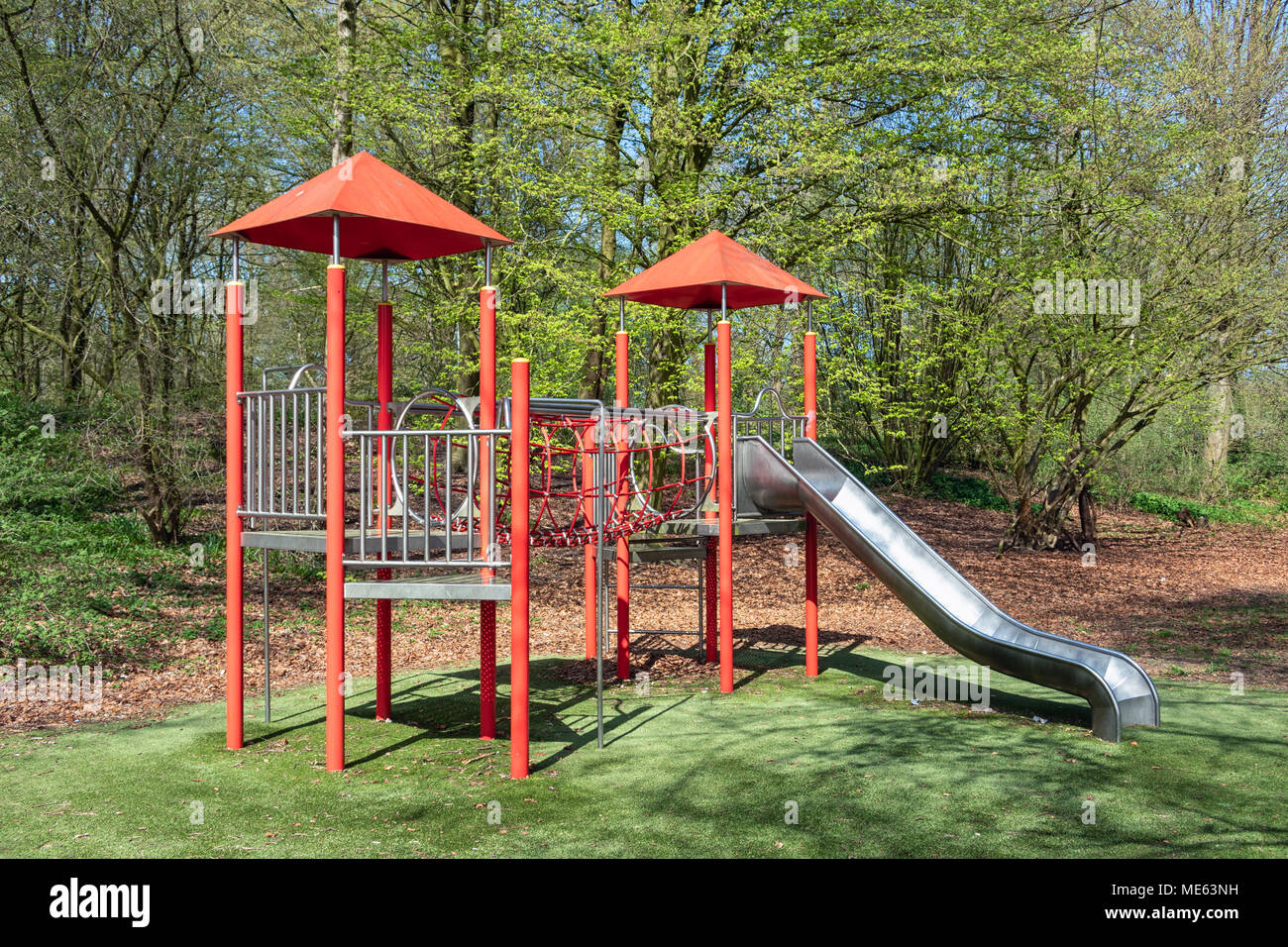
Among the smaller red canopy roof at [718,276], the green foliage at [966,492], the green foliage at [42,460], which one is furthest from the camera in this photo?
the green foliage at [966,492]

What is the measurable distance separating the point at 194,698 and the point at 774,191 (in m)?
10.2

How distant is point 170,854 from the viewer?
418 centimetres

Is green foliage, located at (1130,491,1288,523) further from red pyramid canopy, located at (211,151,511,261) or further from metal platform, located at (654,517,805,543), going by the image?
red pyramid canopy, located at (211,151,511,261)

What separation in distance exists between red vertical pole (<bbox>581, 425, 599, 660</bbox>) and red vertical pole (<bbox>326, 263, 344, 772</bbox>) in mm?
1640

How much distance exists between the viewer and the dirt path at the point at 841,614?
858cm

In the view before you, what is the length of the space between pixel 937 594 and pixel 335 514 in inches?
172

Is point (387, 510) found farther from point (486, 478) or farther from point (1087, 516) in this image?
point (1087, 516)

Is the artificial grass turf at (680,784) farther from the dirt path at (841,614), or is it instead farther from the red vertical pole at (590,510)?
the red vertical pole at (590,510)

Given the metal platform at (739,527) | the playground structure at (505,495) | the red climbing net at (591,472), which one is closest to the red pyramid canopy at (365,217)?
the playground structure at (505,495)

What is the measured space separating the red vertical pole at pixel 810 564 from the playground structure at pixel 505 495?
2 cm

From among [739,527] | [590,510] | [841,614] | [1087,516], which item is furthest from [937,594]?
[1087,516]

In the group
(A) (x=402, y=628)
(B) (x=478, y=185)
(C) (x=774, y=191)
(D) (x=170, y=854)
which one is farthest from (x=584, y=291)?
(D) (x=170, y=854)

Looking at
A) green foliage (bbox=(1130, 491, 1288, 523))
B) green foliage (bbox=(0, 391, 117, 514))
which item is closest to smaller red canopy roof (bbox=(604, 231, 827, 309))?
green foliage (bbox=(0, 391, 117, 514))

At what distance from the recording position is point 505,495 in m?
8.20
